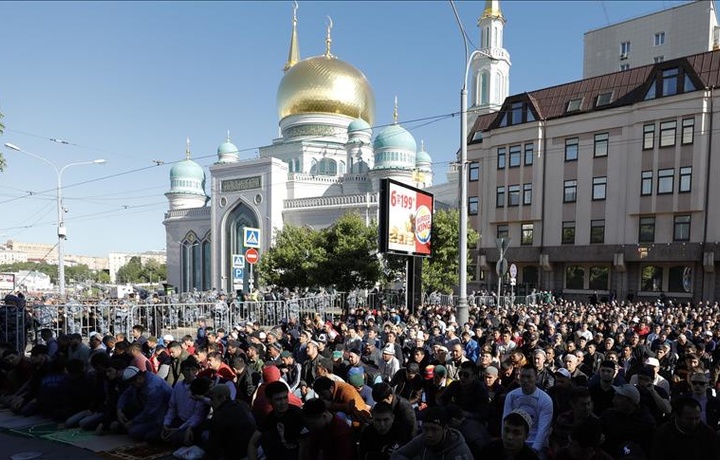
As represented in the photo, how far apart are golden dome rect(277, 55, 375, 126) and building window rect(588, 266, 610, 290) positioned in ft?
98.4

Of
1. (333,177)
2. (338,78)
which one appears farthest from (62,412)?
(338,78)

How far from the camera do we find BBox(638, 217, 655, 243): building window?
26328 mm

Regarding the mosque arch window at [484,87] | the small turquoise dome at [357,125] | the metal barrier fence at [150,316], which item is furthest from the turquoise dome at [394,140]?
the metal barrier fence at [150,316]

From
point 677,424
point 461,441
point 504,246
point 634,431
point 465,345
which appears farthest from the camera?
point 504,246

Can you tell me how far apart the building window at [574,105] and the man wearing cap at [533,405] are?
27.4 meters

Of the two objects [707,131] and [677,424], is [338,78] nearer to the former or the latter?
[707,131]

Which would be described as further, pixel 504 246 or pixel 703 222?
pixel 703 222

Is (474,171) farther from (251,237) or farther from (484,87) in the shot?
(251,237)

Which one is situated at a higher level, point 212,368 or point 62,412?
point 212,368

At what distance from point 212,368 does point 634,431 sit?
5137 mm

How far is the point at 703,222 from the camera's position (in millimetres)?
24578

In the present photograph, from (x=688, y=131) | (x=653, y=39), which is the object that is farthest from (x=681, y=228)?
(x=653, y=39)

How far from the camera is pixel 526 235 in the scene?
31016 mm

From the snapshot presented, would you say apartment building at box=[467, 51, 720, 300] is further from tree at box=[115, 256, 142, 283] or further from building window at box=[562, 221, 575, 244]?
tree at box=[115, 256, 142, 283]
